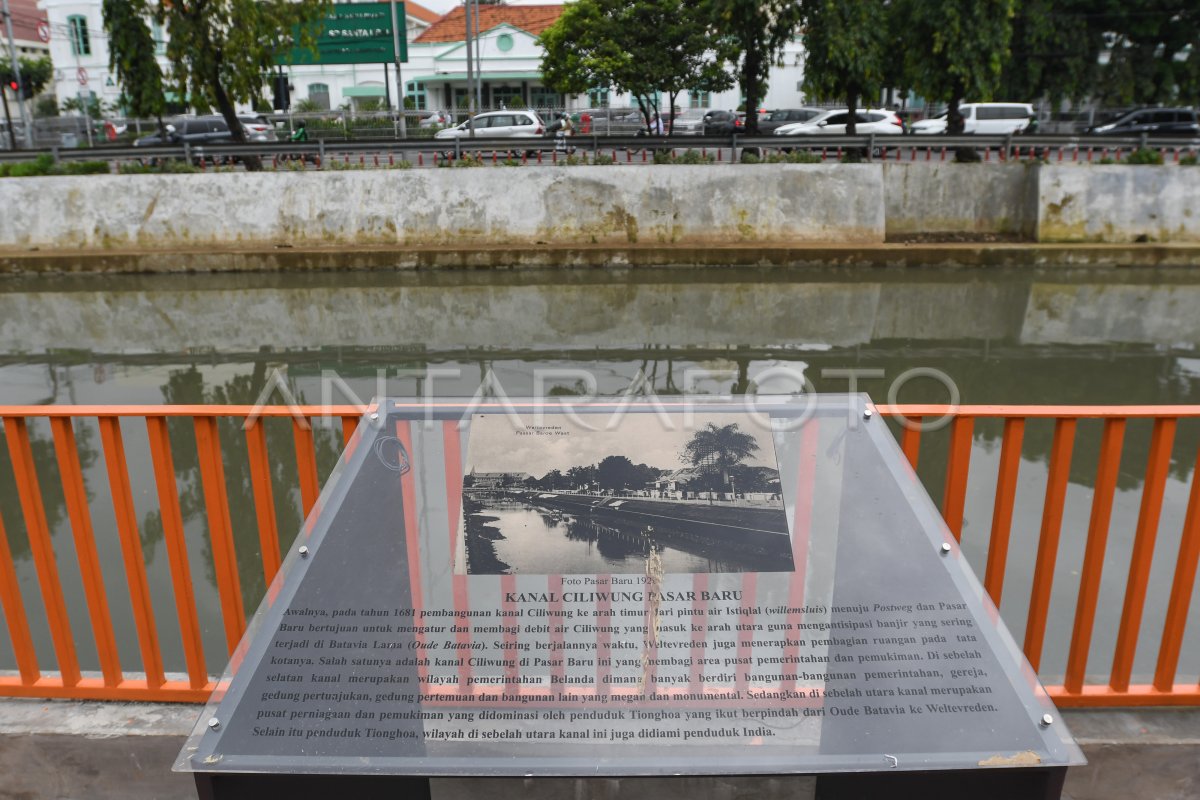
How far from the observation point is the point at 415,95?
39.0 meters

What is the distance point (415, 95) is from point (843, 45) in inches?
1133

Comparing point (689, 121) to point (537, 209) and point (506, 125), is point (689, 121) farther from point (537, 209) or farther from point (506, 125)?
point (537, 209)

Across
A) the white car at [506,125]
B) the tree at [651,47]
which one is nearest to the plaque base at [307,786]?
the white car at [506,125]

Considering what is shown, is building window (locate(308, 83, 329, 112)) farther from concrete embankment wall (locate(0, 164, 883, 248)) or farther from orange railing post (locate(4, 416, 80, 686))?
orange railing post (locate(4, 416, 80, 686))

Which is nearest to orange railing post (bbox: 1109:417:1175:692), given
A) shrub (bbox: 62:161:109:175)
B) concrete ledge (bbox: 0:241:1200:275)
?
concrete ledge (bbox: 0:241:1200:275)

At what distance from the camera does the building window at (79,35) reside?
3797cm

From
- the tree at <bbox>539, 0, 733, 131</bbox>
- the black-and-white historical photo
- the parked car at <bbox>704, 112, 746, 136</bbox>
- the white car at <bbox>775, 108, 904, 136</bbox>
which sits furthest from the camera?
the parked car at <bbox>704, 112, 746, 136</bbox>

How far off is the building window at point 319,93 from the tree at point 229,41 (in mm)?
25302

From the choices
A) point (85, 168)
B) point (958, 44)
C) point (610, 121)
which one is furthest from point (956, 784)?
point (610, 121)

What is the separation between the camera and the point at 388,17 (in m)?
20.3

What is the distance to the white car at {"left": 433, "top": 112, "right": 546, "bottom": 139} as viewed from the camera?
20953mm

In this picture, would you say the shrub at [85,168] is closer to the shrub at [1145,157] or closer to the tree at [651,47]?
the tree at [651,47]

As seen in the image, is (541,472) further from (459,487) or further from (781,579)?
(781,579)

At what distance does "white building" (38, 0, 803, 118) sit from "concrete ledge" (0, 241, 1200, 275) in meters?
27.0
